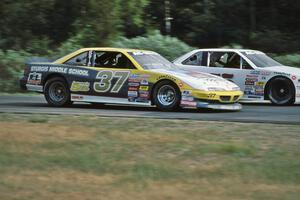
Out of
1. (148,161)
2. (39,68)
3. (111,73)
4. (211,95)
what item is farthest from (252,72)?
(148,161)

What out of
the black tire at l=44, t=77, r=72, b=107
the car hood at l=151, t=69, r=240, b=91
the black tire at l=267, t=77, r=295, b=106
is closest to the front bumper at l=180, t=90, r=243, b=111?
the car hood at l=151, t=69, r=240, b=91

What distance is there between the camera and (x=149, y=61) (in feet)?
49.3

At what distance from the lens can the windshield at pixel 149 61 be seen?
48.6ft

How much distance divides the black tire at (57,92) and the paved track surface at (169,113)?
0.20m

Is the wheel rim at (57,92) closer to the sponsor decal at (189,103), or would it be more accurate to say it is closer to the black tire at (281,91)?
the sponsor decal at (189,103)

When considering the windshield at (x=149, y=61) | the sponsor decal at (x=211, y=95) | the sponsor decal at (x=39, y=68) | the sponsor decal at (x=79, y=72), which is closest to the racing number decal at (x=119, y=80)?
the windshield at (x=149, y=61)

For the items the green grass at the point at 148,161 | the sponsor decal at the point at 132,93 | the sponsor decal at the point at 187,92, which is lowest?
the green grass at the point at 148,161

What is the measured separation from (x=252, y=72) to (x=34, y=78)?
18.1 feet

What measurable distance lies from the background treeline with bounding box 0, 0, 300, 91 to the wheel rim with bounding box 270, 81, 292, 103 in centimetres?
689

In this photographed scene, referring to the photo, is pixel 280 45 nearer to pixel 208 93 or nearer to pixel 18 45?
pixel 18 45

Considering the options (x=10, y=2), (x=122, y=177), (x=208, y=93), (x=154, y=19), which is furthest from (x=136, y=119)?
(x=154, y=19)

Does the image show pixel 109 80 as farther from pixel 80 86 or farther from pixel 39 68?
pixel 39 68

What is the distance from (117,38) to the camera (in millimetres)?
27000

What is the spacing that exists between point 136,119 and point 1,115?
2.72m
